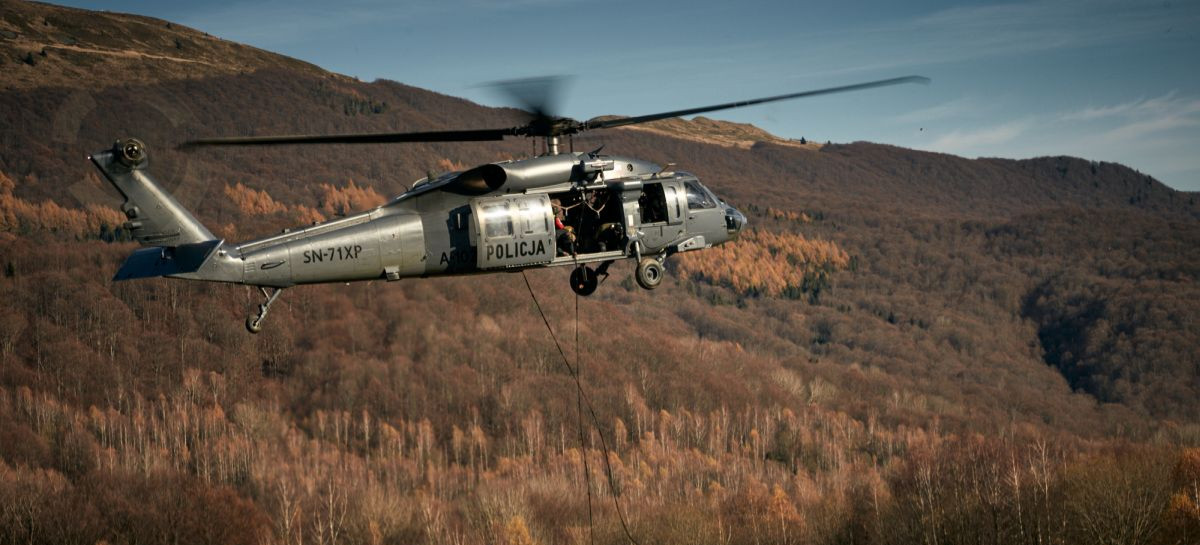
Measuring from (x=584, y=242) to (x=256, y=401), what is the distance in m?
177

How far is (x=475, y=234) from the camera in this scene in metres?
28.6

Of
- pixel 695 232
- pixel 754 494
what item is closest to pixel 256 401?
pixel 754 494

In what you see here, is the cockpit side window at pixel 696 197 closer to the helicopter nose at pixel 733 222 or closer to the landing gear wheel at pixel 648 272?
the helicopter nose at pixel 733 222

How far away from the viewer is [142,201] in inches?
969

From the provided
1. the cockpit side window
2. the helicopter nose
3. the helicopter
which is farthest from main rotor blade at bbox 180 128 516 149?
the helicopter nose

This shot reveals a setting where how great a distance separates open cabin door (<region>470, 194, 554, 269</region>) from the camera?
2870 cm

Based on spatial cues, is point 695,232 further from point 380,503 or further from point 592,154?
point 380,503

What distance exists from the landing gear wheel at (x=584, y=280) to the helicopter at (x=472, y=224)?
32 millimetres

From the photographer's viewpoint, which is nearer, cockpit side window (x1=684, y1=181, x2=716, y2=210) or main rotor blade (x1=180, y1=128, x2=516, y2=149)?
main rotor blade (x1=180, y1=128, x2=516, y2=149)

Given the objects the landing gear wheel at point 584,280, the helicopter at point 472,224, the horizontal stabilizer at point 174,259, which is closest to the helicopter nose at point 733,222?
the helicopter at point 472,224

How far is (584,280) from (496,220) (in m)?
3.50

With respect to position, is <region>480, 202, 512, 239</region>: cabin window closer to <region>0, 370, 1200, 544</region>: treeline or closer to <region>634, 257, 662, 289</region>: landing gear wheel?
<region>634, 257, 662, 289</region>: landing gear wheel

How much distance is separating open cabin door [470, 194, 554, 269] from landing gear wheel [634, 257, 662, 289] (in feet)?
9.36

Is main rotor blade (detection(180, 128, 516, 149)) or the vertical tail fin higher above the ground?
main rotor blade (detection(180, 128, 516, 149))
